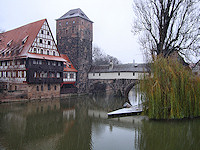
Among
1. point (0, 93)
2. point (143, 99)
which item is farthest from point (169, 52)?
point (0, 93)

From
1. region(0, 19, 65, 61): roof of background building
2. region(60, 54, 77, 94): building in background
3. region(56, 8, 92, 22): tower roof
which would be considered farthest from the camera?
region(56, 8, 92, 22): tower roof

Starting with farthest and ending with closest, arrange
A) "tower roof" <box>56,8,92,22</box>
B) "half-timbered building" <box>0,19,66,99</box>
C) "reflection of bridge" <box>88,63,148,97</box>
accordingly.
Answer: "tower roof" <box>56,8,92,22</box>, "reflection of bridge" <box>88,63,148,97</box>, "half-timbered building" <box>0,19,66,99</box>

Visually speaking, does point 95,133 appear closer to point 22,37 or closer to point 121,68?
point 121,68

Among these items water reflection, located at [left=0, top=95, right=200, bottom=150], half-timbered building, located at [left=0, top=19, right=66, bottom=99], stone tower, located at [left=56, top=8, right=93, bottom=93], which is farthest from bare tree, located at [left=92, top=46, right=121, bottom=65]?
water reflection, located at [left=0, top=95, right=200, bottom=150]

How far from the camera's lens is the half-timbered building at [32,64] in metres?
20.6

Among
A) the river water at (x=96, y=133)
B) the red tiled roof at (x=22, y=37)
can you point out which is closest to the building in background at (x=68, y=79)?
the red tiled roof at (x=22, y=37)

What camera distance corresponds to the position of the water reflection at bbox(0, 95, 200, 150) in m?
8.26

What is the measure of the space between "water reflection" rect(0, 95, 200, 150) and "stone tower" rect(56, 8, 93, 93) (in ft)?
51.6

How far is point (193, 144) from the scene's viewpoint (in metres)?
8.31

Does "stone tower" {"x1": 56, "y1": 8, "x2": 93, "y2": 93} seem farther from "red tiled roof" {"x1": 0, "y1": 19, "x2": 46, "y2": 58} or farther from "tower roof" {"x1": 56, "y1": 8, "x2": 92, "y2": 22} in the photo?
"red tiled roof" {"x1": 0, "y1": 19, "x2": 46, "y2": 58}

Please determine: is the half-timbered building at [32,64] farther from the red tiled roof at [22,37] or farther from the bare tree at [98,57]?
the bare tree at [98,57]

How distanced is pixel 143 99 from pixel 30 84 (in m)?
13.1

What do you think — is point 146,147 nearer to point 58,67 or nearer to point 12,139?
point 12,139

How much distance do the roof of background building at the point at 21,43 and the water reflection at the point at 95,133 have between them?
31.0 feet
